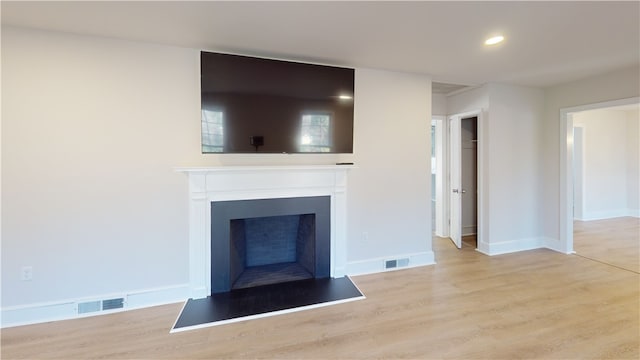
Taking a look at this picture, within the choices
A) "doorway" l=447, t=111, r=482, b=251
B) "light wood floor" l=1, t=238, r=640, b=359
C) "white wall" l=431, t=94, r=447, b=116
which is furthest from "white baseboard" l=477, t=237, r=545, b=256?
"white wall" l=431, t=94, r=447, b=116

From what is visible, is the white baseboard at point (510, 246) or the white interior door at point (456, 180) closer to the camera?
the white baseboard at point (510, 246)

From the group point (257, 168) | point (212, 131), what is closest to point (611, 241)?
point (257, 168)

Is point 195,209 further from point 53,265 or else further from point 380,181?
point 380,181

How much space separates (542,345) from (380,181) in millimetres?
2111

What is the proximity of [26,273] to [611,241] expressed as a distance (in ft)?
25.5

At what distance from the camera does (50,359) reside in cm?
205

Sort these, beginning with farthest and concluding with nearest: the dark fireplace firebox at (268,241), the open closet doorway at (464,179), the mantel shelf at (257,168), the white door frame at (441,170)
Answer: the white door frame at (441,170) < the open closet doorway at (464,179) < the dark fireplace firebox at (268,241) < the mantel shelf at (257,168)

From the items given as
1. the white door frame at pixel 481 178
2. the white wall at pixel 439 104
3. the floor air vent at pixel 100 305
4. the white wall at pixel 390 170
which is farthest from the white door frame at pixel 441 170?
the floor air vent at pixel 100 305

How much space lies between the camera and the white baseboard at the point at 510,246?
169 inches

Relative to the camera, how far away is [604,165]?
22.1 ft

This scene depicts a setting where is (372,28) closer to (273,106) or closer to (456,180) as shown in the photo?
(273,106)

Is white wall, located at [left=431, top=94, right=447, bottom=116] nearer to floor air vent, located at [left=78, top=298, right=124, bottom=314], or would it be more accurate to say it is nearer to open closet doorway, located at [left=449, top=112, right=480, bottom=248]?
open closet doorway, located at [left=449, top=112, right=480, bottom=248]

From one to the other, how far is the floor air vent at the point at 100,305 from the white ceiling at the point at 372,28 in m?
2.40

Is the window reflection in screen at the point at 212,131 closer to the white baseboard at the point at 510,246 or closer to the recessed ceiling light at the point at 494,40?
the recessed ceiling light at the point at 494,40
